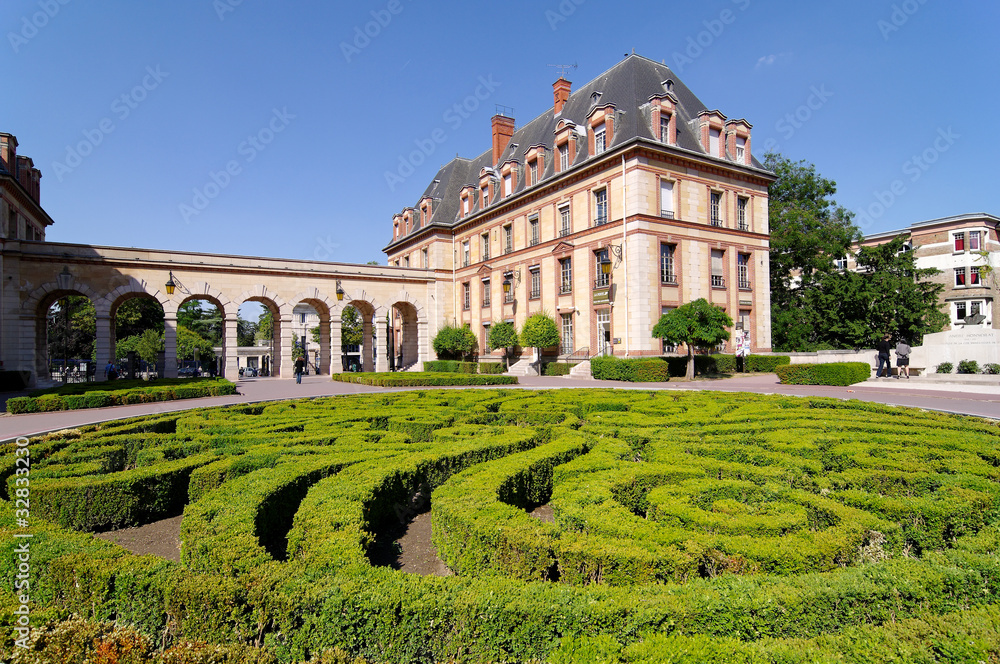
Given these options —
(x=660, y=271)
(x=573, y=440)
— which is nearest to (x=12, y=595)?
(x=573, y=440)

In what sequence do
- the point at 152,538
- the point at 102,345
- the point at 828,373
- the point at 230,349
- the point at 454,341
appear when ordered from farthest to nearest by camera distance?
the point at 454,341 → the point at 230,349 → the point at 102,345 → the point at 828,373 → the point at 152,538

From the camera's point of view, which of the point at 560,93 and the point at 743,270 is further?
the point at 560,93

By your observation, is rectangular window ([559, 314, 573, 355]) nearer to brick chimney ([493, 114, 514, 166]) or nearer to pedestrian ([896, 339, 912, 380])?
pedestrian ([896, 339, 912, 380])

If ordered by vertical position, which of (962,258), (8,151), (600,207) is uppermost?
(8,151)

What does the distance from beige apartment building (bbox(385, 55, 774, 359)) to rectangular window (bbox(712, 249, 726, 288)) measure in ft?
0.20

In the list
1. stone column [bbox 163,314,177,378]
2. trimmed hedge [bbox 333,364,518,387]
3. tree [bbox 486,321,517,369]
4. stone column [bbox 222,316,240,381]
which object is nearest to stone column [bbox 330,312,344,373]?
stone column [bbox 222,316,240,381]

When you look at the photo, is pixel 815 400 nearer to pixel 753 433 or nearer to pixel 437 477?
pixel 753 433

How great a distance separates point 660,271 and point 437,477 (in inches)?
1063

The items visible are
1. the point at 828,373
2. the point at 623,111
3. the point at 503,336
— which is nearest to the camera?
the point at 828,373

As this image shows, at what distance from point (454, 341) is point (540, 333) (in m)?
9.26

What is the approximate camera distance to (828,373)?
21.7 m

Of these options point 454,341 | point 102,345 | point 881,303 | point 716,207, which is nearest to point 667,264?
point 716,207

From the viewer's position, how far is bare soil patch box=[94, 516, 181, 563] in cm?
546

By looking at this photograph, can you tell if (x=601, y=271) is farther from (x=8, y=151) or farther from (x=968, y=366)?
(x=8, y=151)
